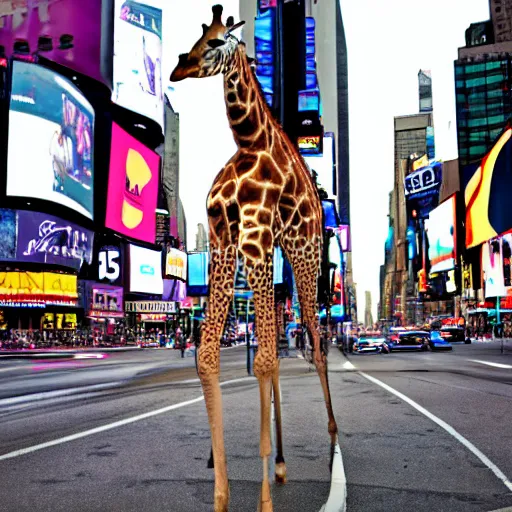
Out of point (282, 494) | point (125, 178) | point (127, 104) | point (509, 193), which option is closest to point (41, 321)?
point (125, 178)

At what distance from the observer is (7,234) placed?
6644 centimetres

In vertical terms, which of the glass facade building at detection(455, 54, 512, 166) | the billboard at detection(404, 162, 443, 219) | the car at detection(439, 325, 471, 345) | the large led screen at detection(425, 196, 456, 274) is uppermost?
the glass facade building at detection(455, 54, 512, 166)

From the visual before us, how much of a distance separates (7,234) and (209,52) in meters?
66.9

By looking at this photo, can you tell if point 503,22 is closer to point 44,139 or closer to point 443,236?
point 443,236

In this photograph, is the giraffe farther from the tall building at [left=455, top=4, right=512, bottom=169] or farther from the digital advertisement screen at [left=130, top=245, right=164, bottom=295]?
the tall building at [left=455, top=4, right=512, bottom=169]

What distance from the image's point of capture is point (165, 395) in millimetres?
14133

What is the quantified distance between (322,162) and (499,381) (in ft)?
366

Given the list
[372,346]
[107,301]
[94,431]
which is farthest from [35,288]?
[94,431]

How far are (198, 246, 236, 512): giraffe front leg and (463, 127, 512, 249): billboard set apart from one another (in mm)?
73046

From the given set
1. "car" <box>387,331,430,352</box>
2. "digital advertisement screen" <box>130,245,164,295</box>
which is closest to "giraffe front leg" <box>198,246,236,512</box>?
"car" <box>387,331,430,352</box>

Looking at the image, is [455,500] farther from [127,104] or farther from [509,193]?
[127,104]

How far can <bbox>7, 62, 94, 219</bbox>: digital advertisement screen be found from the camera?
64875 millimetres

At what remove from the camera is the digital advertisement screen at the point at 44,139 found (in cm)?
6488

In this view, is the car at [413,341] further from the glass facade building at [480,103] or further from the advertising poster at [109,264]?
the glass facade building at [480,103]
